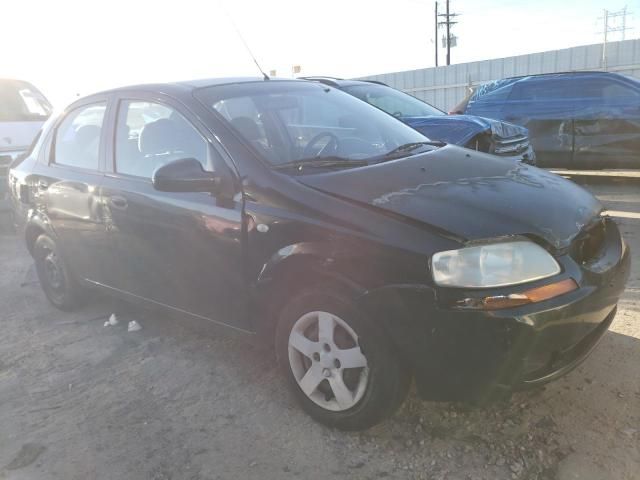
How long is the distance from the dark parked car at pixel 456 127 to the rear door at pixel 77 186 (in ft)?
10.3

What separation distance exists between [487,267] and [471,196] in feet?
1.49

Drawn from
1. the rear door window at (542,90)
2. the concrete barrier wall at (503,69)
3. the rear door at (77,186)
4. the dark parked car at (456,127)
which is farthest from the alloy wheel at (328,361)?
the concrete barrier wall at (503,69)

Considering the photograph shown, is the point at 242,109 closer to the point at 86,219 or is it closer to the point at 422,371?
the point at 86,219

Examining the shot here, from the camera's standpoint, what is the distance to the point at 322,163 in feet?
9.66

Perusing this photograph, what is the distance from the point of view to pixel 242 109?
3.22m

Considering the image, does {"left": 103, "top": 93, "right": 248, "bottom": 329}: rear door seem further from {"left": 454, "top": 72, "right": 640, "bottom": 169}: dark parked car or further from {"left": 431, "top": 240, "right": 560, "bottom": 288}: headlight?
{"left": 454, "top": 72, "right": 640, "bottom": 169}: dark parked car

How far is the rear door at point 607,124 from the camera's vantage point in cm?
805

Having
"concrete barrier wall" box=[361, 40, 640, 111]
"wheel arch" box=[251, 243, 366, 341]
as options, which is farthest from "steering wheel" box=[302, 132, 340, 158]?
"concrete barrier wall" box=[361, 40, 640, 111]

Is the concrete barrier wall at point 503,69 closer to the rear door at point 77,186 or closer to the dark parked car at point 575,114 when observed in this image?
the dark parked car at point 575,114

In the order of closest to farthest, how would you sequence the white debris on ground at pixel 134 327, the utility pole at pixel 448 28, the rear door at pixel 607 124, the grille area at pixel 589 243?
the grille area at pixel 589 243 → the white debris on ground at pixel 134 327 → the rear door at pixel 607 124 → the utility pole at pixel 448 28

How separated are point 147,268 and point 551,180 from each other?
2.35 m

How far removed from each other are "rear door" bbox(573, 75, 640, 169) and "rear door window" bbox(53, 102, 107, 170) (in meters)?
7.12

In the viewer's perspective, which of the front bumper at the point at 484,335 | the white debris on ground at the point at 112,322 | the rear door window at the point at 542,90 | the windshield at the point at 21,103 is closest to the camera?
the front bumper at the point at 484,335

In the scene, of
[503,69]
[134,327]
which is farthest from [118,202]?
[503,69]
